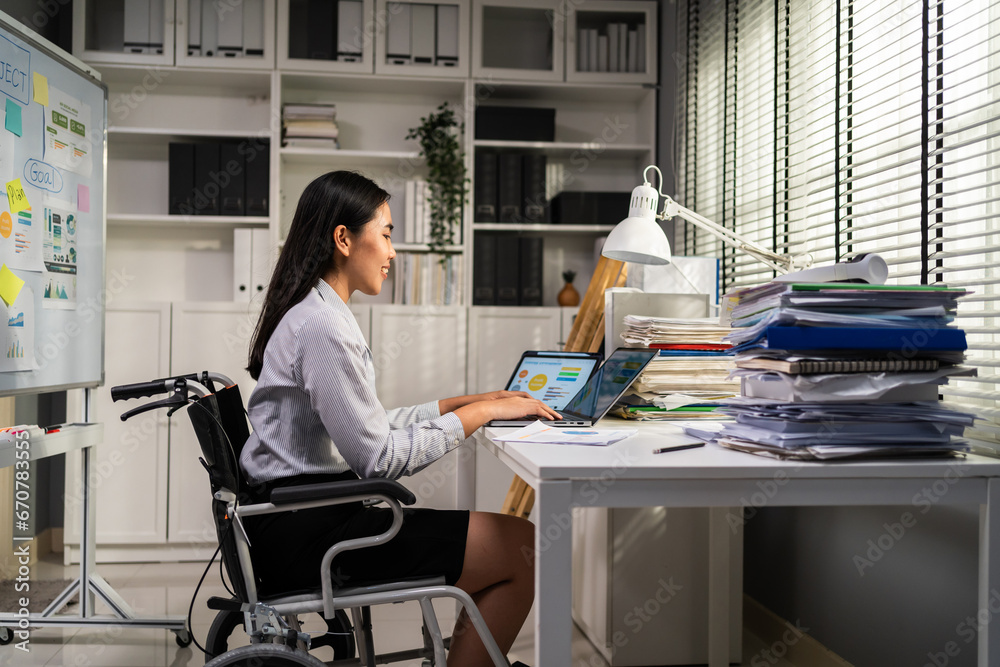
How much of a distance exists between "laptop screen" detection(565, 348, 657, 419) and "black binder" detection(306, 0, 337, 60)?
2354 millimetres

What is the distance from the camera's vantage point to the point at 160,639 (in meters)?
2.47

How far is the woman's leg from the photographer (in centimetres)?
144

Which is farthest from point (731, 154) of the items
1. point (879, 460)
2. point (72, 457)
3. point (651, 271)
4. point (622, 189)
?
point (72, 457)

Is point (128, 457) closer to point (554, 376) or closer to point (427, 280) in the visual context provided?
point (427, 280)

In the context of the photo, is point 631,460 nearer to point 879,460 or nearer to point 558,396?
point 879,460

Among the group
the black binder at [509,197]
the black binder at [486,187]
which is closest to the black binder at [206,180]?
the black binder at [486,187]

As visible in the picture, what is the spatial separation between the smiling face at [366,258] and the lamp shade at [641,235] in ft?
1.77

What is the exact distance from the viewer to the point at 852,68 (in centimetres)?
207

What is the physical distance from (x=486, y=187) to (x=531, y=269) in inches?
17.1

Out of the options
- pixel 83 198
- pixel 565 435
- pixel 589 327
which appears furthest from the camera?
pixel 589 327

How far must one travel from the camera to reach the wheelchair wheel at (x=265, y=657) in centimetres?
119

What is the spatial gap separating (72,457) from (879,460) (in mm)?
3104

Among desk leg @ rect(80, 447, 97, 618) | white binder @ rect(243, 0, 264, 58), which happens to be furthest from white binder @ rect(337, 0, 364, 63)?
desk leg @ rect(80, 447, 97, 618)

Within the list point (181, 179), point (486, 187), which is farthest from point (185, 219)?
point (486, 187)
